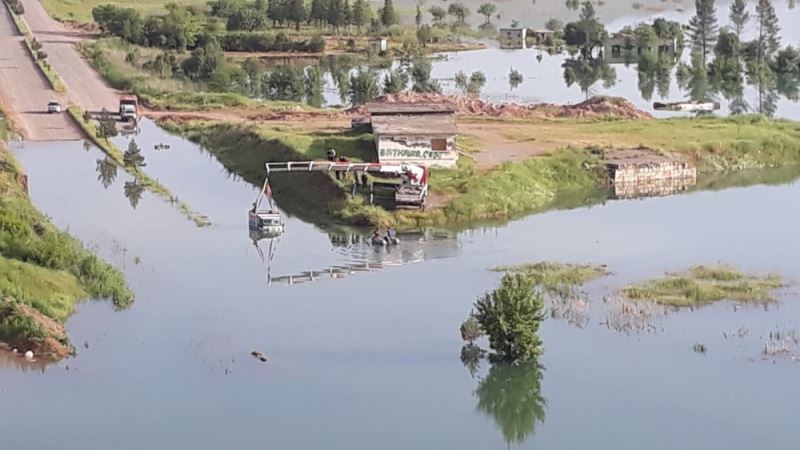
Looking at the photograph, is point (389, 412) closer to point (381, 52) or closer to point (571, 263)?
point (571, 263)

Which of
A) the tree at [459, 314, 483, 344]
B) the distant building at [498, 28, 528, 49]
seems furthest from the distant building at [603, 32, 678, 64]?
the tree at [459, 314, 483, 344]

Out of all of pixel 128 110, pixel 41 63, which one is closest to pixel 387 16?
pixel 41 63

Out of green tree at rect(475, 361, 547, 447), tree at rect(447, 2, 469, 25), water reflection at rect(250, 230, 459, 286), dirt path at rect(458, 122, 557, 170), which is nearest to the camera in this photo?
green tree at rect(475, 361, 547, 447)

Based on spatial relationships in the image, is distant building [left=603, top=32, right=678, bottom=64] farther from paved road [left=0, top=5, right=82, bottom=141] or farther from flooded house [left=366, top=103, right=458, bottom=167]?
flooded house [left=366, top=103, right=458, bottom=167]

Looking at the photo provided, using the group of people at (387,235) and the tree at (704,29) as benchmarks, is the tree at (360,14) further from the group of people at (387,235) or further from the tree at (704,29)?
the group of people at (387,235)

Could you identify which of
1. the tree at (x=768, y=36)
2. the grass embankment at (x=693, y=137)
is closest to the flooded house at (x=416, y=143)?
the grass embankment at (x=693, y=137)

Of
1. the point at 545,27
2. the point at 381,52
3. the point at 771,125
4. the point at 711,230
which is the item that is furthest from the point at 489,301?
the point at 545,27
